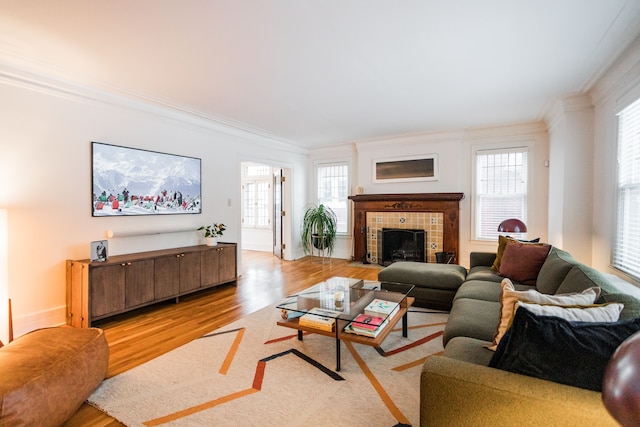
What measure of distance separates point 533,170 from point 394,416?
5.02 m

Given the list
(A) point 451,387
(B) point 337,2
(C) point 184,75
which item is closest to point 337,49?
(B) point 337,2

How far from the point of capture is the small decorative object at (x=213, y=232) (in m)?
4.65

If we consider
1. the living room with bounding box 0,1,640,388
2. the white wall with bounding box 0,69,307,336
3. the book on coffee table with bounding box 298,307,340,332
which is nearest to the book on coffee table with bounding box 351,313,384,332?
the book on coffee table with bounding box 298,307,340,332

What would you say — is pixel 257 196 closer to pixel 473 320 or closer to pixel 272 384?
pixel 272 384

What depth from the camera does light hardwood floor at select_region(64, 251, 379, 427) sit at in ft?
8.30

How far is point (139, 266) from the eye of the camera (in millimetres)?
3533

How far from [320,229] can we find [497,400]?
5540mm

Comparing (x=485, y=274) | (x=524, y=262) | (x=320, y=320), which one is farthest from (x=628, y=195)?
Result: (x=320, y=320)

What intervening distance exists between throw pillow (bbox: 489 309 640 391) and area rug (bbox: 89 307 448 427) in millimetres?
874

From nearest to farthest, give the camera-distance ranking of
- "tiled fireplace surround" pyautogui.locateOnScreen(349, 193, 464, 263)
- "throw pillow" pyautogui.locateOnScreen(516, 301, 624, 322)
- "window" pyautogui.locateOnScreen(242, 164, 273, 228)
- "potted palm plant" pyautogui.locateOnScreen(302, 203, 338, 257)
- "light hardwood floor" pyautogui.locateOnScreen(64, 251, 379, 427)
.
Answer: "throw pillow" pyautogui.locateOnScreen(516, 301, 624, 322)
"light hardwood floor" pyautogui.locateOnScreen(64, 251, 379, 427)
"tiled fireplace surround" pyautogui.locateOnScreen(349, 193, 464, 263)
"potted palm plant" pyautogui.locateOnScreen(302, 203, 338, 257)
"window" pyautogui.locateOnScreen(242, 164, 273, 228)

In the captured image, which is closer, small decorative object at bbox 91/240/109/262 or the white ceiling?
the white ceiling

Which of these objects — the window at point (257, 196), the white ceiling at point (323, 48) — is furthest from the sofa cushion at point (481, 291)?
the window at point (257, 196)

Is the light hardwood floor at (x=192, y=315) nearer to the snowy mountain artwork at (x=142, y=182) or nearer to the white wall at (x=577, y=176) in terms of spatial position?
the snowy mountain artwork at (x=142, y=182)

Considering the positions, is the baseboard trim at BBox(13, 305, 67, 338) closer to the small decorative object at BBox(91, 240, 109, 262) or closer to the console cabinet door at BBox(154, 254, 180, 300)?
the small decorative object at BBox(91, 240, 109, 262)
